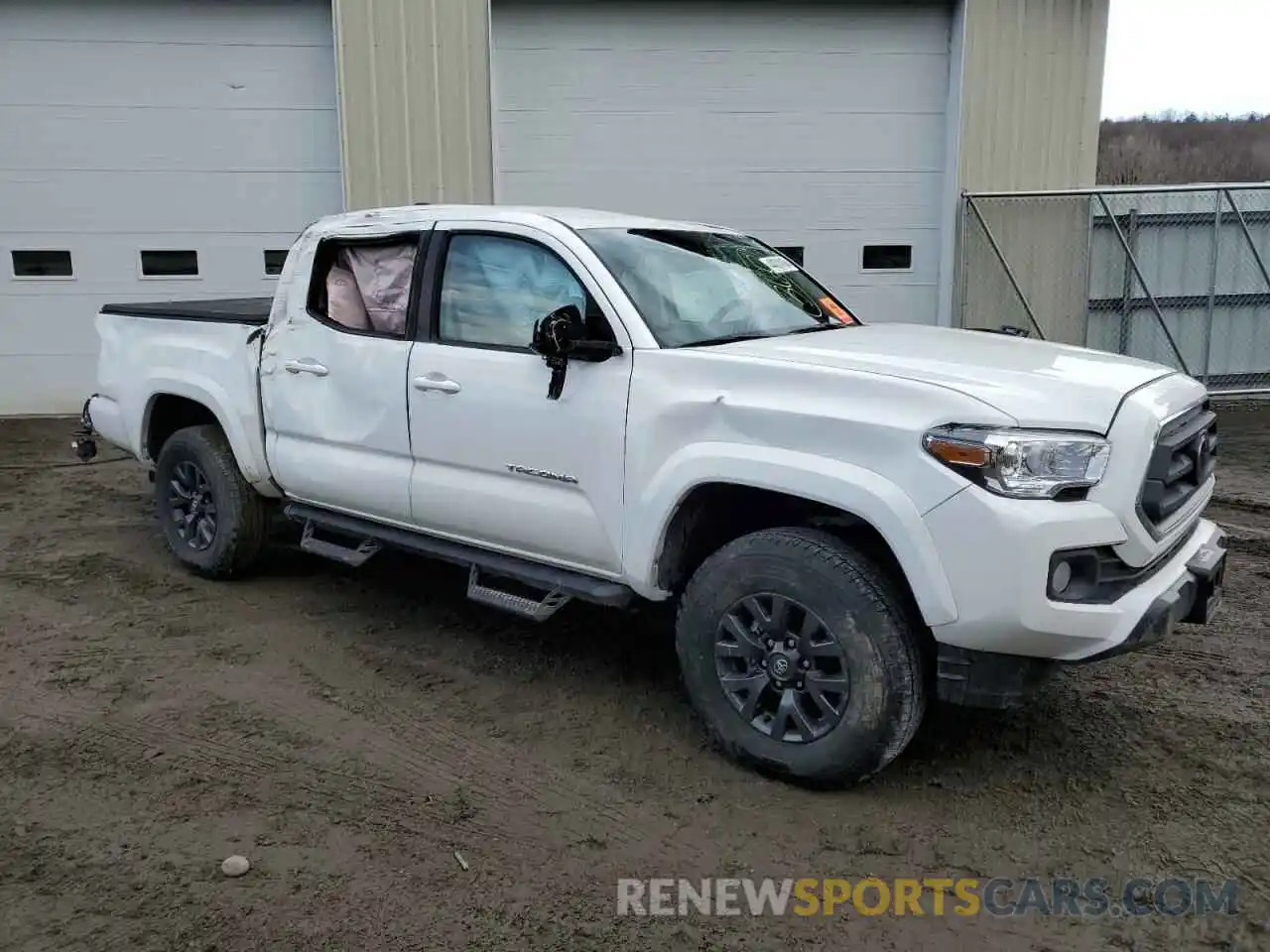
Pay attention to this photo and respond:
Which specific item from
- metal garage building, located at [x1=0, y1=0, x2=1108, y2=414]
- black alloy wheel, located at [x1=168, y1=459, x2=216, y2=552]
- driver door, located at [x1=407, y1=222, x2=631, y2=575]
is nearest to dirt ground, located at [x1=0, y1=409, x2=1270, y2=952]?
black alloy wheel, located at [x1=168, y1=459, x2=216, y2=552]

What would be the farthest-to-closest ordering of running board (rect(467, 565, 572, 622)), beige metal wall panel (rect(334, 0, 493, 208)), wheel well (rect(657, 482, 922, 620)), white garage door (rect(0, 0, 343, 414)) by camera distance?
white garage door (rect(0, 0, 343, 414))
beige metal wall panel (rect(334, 0, 493, 208))
running board (rect(467, 565, 572, 622))
wheel well (rect(657, 482, 922, 620))

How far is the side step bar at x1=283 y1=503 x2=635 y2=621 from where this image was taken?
13.3ft

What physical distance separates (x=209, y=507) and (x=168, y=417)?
0.79 metres

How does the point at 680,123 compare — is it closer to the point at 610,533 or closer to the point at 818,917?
the point at 610,533

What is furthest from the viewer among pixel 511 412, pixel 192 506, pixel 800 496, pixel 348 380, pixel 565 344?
pixel 192 506

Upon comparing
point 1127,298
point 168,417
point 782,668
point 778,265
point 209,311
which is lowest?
point 782,668

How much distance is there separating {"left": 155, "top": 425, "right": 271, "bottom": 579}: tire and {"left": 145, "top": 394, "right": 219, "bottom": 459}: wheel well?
0.19 meters

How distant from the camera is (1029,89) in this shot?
34.2ft

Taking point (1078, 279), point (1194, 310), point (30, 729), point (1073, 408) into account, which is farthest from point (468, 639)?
point (1194, 310)

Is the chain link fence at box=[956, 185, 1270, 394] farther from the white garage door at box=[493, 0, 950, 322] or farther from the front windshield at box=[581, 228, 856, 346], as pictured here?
the front windshield at box=[581, 228, 856, 346]

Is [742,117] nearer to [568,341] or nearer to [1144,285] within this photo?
[1144,285]

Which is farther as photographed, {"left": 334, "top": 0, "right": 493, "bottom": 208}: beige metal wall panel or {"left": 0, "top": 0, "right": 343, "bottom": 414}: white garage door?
{"left": 0, "top": 0, "right": 343, "bottom": 414}: white garage door

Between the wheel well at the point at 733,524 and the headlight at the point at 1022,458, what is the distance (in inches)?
18.7

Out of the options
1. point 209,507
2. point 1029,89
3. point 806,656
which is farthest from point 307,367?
point 1029,89
